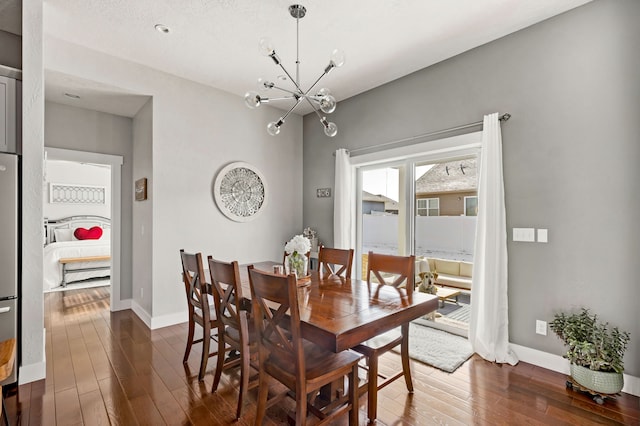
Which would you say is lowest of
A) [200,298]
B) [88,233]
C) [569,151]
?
[200,298]

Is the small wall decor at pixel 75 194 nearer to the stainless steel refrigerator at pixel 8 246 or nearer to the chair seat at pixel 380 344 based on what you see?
the stainless steel refrigerator at pixel 8 246

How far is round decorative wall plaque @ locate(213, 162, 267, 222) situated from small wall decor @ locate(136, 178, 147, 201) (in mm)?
809

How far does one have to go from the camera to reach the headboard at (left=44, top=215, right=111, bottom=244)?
279 inches

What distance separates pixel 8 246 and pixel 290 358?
89.0 inches

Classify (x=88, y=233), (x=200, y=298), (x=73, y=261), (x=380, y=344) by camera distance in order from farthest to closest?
(x=88, y=233)
(x=73, y=261)
(x=380, y=344)
(x=200, y=298)

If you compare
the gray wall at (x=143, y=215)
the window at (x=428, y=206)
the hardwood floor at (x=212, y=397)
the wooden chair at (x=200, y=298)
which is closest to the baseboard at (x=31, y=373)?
the hardwood floor at (x=212, y=397)

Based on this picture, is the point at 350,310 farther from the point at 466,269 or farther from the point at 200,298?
the point at 466,269

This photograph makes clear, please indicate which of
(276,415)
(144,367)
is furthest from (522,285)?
(144,367)

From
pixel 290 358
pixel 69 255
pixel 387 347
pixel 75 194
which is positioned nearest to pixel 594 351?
pixel 387 347

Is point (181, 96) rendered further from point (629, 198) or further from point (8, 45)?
point (629, 198)

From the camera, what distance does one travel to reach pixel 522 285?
2859 millimetres

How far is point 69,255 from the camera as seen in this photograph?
19.0ft

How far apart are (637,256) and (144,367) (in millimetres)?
3940

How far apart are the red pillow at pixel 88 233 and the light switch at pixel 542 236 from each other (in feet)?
27.6
